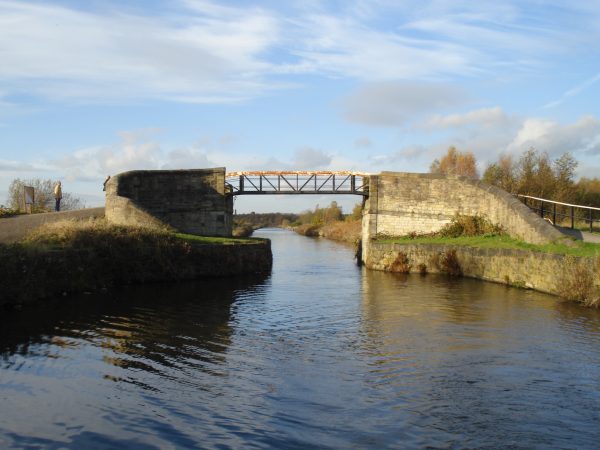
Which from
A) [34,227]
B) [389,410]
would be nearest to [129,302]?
[34,227]

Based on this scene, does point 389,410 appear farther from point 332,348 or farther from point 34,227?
point 34,227

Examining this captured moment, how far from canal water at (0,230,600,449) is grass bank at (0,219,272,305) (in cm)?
92

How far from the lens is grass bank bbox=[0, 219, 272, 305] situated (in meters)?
14.3

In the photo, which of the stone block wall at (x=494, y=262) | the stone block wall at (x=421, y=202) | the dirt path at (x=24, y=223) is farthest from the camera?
the stone block wall at (x=421, y=202)

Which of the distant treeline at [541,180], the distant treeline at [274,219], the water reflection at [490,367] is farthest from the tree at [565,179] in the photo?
the distant treeline at [274,219]

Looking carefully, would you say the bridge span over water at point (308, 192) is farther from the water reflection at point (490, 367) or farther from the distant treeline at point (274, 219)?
the distant treeline at point (274, 219)

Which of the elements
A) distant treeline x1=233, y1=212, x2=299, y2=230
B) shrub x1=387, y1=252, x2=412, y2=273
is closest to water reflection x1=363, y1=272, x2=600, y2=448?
shrub x1=387, y1=252, x2=412, y2=273

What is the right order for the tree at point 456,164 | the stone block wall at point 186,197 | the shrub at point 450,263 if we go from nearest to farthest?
1. the shrub at point 450,263
2. the stone block wall at point 186,197
3. the tree at point 456,164

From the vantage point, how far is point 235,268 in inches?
879

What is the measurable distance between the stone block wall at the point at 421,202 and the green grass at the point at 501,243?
67 cm

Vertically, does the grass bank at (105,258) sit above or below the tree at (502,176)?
below

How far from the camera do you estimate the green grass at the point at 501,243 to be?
16.5 m

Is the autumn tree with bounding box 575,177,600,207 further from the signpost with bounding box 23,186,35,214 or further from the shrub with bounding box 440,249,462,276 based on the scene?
the signpost with bounding box 23,186,35,214

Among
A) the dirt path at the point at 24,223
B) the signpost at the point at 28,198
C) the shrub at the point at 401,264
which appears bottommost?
the shrub at the point at 401,264
